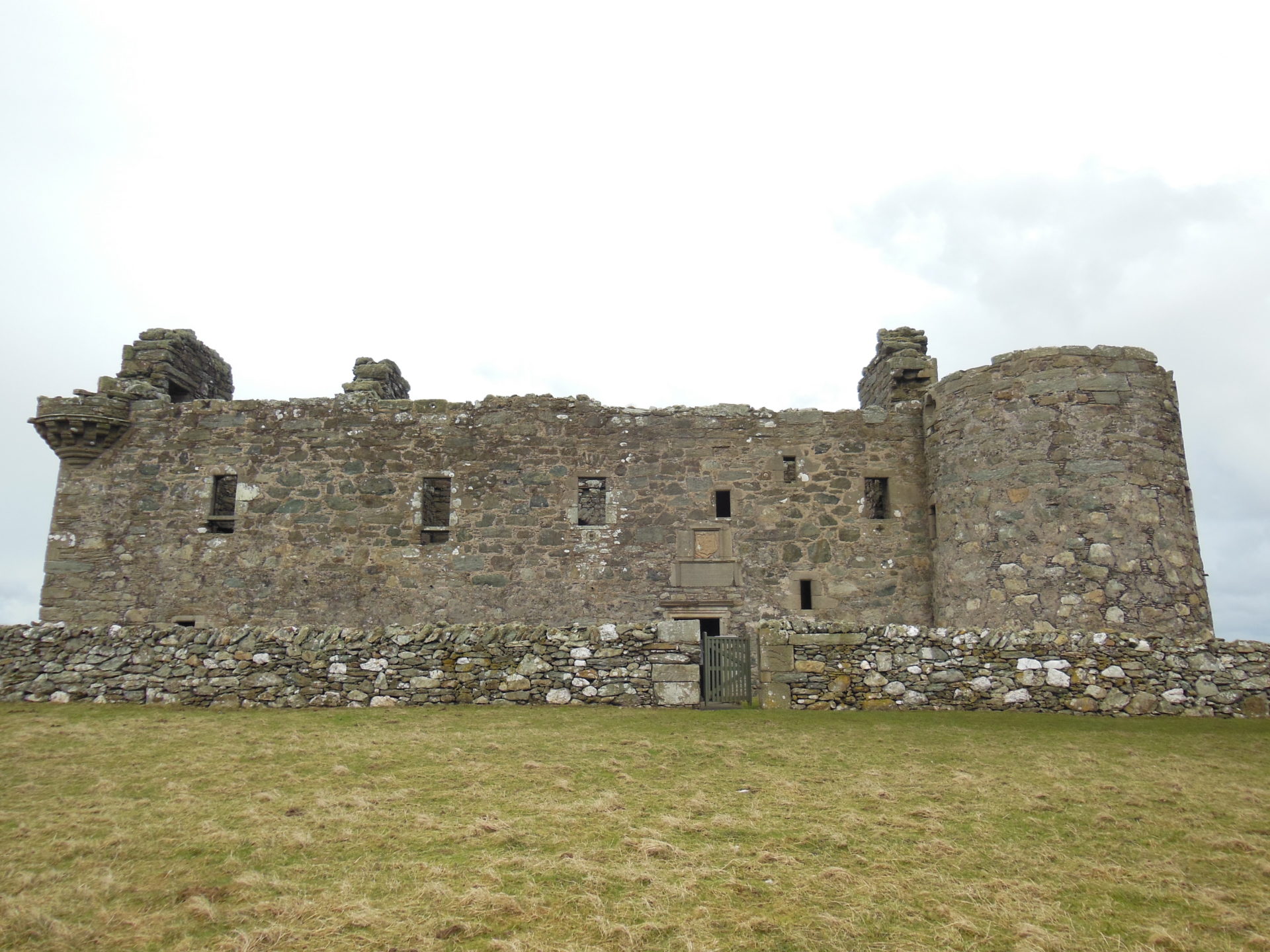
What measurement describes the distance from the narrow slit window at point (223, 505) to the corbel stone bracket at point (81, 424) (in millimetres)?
2131

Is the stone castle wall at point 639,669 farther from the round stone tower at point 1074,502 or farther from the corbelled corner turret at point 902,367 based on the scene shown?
the corbelled corner turret at point 902,367

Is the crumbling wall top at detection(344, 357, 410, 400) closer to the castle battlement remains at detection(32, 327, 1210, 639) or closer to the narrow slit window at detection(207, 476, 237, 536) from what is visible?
the castle battlement remains at detection(32, 327, 1210, 639)

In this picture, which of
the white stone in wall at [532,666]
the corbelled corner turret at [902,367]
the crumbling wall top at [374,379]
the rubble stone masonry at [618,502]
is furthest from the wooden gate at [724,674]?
the crumbling wall top at [374,379]

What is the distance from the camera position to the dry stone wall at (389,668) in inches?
418

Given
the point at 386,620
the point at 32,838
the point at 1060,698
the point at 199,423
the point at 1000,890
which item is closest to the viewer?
the point at 1000,890

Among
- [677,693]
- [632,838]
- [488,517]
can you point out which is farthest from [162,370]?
[632,838]

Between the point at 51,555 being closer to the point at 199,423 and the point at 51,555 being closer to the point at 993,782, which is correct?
the point at 199,423

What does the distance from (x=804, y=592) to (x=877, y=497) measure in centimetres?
240

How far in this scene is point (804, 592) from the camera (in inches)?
A: 606

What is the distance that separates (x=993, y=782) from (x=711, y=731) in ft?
10.1

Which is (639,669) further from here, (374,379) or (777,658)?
(374,379)

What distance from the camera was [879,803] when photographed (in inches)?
246


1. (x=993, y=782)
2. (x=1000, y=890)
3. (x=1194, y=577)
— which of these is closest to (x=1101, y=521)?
(x=1194, y=577)

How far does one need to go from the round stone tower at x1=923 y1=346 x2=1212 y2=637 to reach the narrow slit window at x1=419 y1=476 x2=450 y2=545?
927 cm
